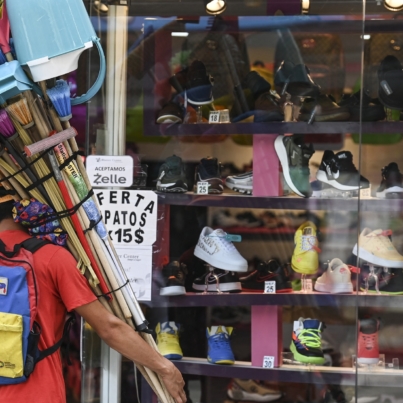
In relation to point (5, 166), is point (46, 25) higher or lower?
higher

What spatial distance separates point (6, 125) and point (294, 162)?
1.58 m

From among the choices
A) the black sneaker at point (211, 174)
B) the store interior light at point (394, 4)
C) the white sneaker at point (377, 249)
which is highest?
the store interior light at point (394, 4)

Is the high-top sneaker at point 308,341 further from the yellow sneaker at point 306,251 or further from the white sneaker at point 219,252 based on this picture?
the white sneaker at point 219,252

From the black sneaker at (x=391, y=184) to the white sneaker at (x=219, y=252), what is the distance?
73cm

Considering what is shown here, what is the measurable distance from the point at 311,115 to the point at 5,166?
5.25 feet

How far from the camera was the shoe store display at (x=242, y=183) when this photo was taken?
3986 millimetres

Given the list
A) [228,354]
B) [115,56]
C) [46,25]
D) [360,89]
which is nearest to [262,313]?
[228,354]

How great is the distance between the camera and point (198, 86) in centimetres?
407

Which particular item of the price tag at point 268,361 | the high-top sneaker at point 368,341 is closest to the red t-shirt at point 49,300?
the price tag at point 268,361

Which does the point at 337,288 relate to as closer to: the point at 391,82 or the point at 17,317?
the point at 391,82

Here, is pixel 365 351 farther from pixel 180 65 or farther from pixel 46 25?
pixel 46 25

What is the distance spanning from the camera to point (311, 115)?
3900mm

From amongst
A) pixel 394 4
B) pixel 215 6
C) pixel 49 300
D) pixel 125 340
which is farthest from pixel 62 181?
pixel 394 4

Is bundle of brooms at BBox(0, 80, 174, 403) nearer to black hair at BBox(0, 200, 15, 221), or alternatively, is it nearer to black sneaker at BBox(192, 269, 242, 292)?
black hair at BBox(0, 200, 15, 221)
